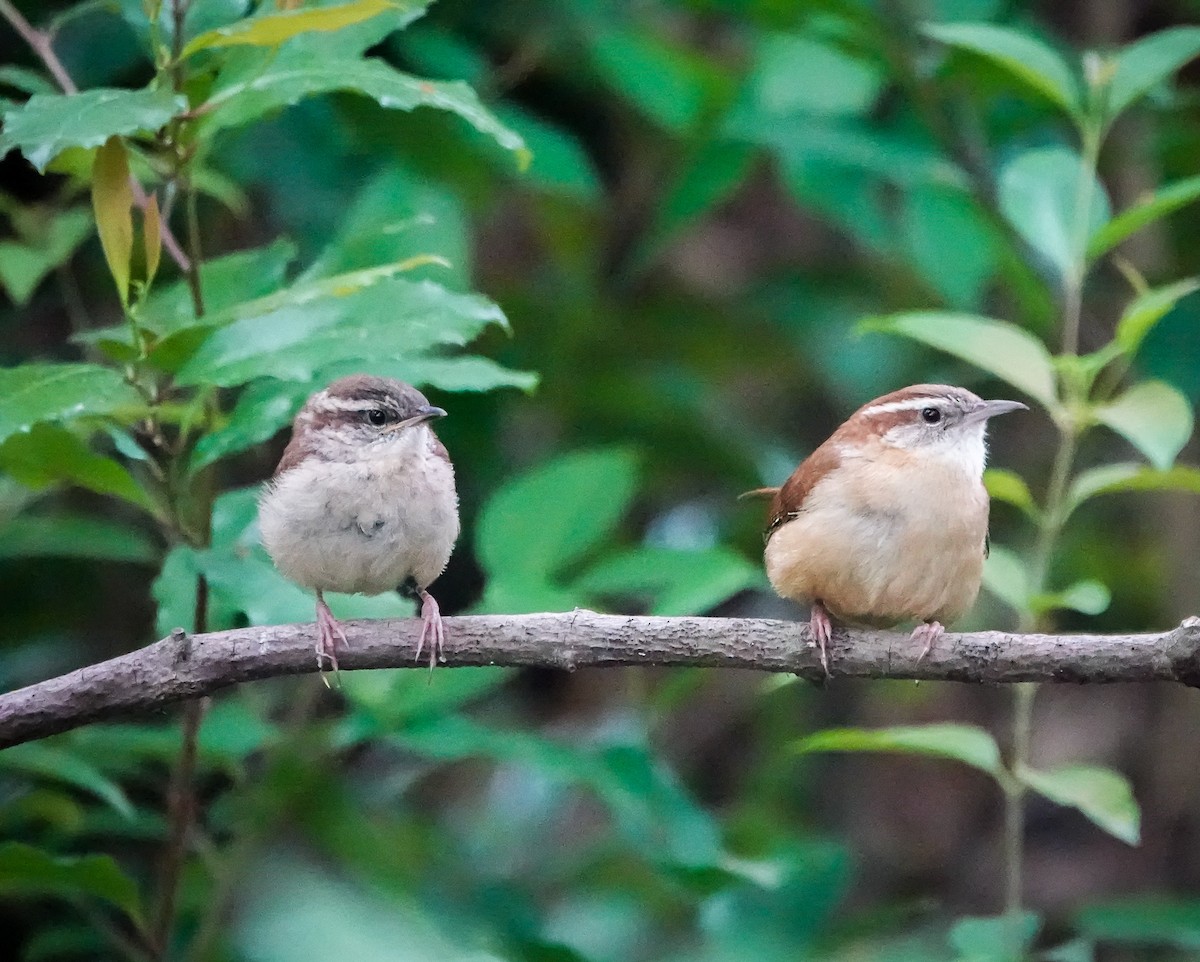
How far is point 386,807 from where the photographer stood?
16.5ft

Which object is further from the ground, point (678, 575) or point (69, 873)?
point (678, 575)

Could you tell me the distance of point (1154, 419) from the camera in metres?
3.32

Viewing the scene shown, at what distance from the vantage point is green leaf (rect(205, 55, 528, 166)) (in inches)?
119

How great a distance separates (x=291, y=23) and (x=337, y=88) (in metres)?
0.30

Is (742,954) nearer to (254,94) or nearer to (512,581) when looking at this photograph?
(512,581)

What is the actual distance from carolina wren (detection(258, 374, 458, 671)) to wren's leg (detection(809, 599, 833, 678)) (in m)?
0.89

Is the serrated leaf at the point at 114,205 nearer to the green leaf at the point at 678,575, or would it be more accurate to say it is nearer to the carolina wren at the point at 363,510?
the carolina wren at the point at 363,510

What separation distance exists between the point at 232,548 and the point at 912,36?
3.44m

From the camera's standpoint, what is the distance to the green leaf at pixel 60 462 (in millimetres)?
3168

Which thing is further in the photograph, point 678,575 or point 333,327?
point 678,575

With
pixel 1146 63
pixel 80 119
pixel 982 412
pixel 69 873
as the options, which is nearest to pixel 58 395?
pixel 80 119

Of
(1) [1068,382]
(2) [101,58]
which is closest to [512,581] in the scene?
(1) [1068,382]

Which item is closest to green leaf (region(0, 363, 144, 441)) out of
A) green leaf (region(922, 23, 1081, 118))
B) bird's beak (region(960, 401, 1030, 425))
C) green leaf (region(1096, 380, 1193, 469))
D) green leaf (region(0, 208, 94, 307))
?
green leaf (region(0, 208, 94, 307))

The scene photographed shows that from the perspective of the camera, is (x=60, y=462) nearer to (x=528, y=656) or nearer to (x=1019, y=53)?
(x=528, y=656)
